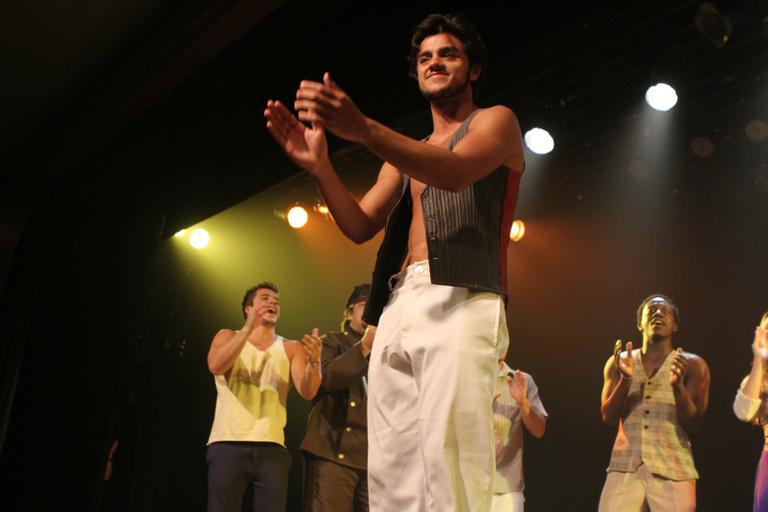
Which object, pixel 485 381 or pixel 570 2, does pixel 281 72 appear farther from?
pixel 485 381

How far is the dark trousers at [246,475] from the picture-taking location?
4.03 meters

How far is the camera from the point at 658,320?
4.56 metres

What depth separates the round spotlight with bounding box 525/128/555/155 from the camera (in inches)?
228

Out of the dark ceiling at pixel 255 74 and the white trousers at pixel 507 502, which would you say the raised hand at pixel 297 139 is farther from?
the white trousers at pixel 507 502

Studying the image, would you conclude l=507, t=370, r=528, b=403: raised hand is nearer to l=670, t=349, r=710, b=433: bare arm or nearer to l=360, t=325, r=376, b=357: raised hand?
l=670, t=349, r=710, b=433: bare arm

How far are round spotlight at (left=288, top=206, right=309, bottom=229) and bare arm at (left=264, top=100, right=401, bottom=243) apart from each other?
4.65m

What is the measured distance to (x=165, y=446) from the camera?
229 inches

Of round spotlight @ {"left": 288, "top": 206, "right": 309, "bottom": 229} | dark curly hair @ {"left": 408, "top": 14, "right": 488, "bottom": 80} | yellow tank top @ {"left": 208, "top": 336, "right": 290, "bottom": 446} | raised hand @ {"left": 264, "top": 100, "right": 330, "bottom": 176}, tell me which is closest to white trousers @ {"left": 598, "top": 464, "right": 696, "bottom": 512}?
yellow tank top @ {"left": 208, "top": 336, "right": 290, "bottom": 446}

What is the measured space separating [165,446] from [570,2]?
4342 millimetres

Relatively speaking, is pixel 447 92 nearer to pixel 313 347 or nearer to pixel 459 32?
pixel 459 32

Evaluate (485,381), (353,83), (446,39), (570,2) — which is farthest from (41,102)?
(485,381)

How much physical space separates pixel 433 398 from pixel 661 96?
4269mm

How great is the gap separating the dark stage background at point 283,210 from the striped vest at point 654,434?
2.35 feet

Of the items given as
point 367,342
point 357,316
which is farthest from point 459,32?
point 357,316
